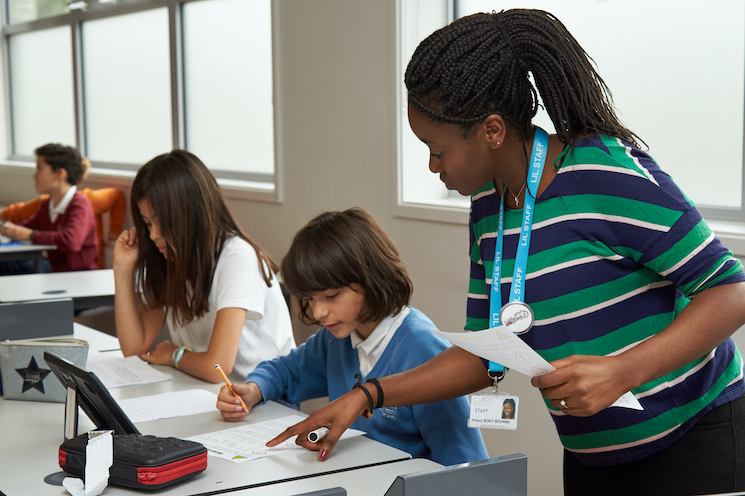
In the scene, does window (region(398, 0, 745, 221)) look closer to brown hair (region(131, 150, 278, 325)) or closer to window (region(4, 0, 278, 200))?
brown hair (region(131, 150, 278, 325))

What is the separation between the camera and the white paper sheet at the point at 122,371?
6.46 ft

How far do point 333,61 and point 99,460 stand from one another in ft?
8.42

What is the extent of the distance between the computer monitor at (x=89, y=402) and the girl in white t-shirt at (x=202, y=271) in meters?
0.61

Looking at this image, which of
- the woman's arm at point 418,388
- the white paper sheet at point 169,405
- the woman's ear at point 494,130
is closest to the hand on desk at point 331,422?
the woman's arm at point 418,388

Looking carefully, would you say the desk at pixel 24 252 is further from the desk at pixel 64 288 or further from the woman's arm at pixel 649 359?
the woman's arm at pixel 649 359

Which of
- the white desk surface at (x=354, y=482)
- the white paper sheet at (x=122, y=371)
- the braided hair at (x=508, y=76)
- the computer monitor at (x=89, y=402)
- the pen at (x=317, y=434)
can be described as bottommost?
the white paper sheet at (x=122, y=371)

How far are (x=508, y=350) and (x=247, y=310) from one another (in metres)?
1.23

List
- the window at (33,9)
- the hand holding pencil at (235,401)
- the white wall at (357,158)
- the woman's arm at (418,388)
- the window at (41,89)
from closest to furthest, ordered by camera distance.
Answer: the woman's arm at (418,388), the hand holding pencil at (235,401), the white wall at (357,158), the window at (33,9), the window at (41,89)

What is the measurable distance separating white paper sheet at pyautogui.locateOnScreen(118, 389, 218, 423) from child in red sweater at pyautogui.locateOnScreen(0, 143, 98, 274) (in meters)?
3.06

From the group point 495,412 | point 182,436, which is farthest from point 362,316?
point 495,412

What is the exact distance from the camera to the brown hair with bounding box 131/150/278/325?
2.18 m

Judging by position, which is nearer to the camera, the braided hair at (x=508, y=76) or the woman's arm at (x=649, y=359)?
the woman's arm at (x=649, y=359)

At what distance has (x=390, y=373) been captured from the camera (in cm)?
162

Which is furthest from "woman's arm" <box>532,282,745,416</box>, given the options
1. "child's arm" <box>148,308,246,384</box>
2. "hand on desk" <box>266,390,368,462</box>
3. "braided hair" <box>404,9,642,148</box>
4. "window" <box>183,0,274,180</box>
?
"window" <box>183,0,274,180</box>
